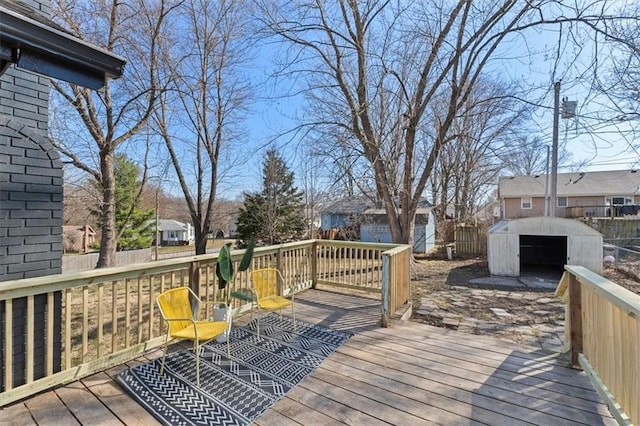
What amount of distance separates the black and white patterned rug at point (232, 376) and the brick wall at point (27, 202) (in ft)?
2.70

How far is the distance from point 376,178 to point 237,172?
7.81m

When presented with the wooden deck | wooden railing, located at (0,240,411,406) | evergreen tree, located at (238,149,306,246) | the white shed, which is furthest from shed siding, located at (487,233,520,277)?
evergreen tree, located at (238,149,306,246)

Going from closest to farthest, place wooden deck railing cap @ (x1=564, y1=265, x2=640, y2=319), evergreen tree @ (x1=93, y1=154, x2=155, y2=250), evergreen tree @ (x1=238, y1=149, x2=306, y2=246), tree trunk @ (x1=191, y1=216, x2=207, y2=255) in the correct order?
wooden deck railing cap @ (x1=564, y1=265, x2=640, y2=319) → tree trunk @ (x1=191, y1=216, x2=207, y2=255) → evergreen tree @ (x1=238, y1=149, x2=306, y2=246) → evergreen tree @ (x1=93, y1=154, x2=155, y2=250)

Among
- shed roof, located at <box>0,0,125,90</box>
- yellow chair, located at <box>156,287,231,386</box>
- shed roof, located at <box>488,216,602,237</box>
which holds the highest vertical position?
shed roof, located at <box>0,0,125,90</box>

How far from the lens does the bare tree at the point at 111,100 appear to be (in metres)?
9.04

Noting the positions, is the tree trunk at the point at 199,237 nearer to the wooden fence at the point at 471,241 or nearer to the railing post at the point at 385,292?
the railing post at the point at 385,292

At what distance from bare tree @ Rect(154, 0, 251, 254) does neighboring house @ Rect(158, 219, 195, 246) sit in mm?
32498

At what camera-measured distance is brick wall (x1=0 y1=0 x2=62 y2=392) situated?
2.57 m

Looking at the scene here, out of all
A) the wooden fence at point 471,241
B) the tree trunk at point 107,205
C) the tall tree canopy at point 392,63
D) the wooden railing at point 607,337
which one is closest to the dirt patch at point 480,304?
the tall tree canopy at point 392,63

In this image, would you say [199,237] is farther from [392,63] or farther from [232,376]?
[232,376]

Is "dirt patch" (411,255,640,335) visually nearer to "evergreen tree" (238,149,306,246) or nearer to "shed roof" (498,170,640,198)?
"evergreen tree" (238,149,306,246)

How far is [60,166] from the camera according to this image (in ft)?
9.80

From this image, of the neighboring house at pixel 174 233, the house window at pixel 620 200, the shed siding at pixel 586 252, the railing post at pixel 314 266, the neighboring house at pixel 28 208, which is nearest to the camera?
the neighboring house at pixel 28 208

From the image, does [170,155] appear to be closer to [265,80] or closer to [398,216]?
[265,80]
